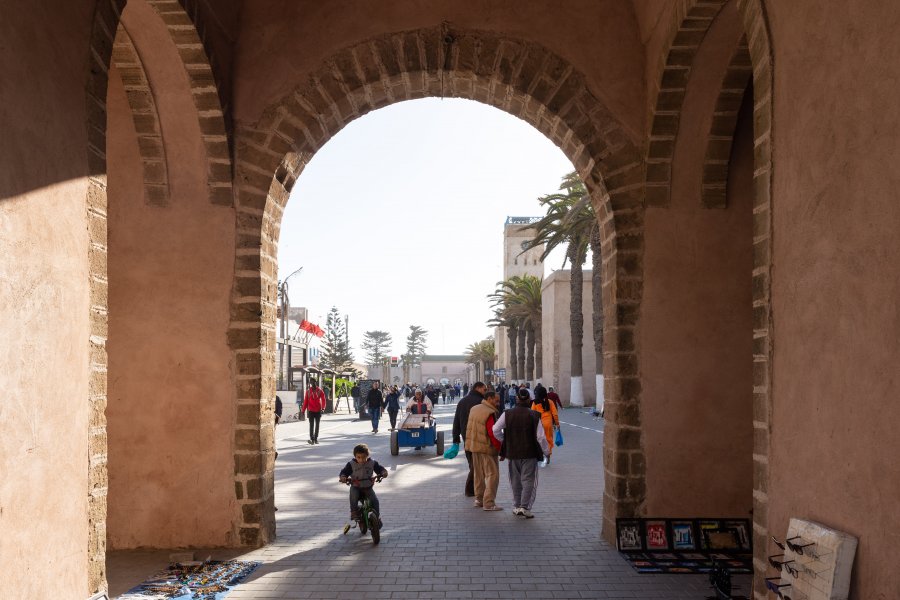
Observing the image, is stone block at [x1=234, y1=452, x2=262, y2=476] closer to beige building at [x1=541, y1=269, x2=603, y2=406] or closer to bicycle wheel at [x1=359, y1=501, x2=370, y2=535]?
bicycle wheel at [x1=359, y1=501, x2=370, y2=535]

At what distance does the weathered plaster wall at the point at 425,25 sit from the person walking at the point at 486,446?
3622mm

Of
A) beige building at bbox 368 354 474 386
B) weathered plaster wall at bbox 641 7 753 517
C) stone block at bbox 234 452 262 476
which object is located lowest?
beige building at bbox 368 354 474 386

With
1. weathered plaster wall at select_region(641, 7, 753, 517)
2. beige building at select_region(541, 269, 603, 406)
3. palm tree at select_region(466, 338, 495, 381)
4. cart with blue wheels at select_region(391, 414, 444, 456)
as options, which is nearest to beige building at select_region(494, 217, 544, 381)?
palm tree at select_region(466, 338, 495, 381)

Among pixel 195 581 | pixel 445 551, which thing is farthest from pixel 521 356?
pixel 195 581

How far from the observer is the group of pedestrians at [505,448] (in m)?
8.55

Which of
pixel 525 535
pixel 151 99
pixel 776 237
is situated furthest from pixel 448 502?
Answer: pixel 776 237

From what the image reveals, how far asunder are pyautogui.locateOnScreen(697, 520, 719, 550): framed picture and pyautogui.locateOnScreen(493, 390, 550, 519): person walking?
1934 mm

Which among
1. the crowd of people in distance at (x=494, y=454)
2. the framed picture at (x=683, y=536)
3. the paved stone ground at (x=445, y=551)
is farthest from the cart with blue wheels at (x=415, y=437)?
the framed picture at (x=683, y=536)

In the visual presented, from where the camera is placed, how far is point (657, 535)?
22.9ft

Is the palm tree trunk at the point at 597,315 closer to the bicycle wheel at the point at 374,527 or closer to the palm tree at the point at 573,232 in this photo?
the palm tree at the point at 573,232

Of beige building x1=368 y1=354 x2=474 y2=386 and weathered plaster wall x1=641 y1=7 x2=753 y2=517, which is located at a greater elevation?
weathered plaster wall x1=641 y1=7 x2=753 y2=517

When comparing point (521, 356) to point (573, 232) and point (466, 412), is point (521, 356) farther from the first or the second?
point (466, 412)

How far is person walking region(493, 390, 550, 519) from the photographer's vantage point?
28.0 ft

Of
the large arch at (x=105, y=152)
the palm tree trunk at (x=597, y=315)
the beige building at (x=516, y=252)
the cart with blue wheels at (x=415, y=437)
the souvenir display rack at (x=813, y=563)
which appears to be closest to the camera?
the souvenir display rack at (x=813, y=563)
